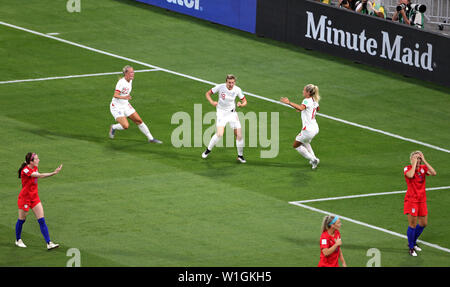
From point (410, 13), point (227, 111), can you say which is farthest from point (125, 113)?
point (410, 13)

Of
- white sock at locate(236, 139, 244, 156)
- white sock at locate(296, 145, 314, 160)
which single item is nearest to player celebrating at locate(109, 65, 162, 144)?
white sock at locate(236, 139, 244, 156)

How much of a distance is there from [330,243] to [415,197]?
383 cm

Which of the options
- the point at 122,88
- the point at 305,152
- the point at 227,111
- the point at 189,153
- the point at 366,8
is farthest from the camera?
the point at 366,8

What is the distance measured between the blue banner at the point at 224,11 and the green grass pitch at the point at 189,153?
47 centimetres

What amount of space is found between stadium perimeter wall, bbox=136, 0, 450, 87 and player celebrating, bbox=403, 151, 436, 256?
523 inches

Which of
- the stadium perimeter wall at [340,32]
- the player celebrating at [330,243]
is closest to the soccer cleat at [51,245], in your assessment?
the player celebrating at [330,243]

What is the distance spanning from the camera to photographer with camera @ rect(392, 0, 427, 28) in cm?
3626

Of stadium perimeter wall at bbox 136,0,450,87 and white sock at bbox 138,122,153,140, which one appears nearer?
white sock at bbox 138,122,153,140

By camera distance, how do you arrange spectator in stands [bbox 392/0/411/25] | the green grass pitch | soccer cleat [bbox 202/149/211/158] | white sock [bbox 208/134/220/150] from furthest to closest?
spectator in stands [bbox 392/0/411/25]
soccer cleat [bbox 202/149/211/158]
white sock [bbox 208/134/220/150]
the green grass pitch

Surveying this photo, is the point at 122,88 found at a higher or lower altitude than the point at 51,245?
higher

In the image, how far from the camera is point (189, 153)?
28219 millimetres

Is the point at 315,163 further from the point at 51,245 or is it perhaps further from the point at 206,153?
the point at 51,245

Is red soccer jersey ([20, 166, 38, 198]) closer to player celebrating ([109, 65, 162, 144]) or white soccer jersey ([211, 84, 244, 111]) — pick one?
white soccer jersey ([211, 84, 244, 111])
